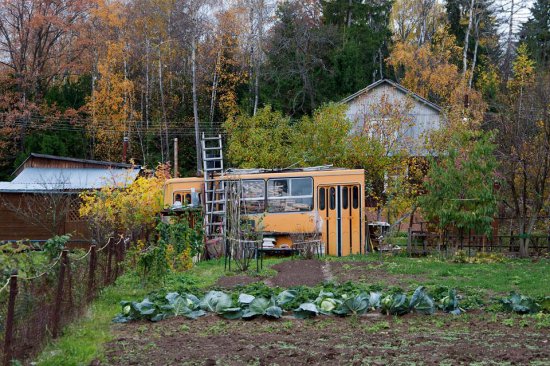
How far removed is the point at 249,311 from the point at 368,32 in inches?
1545

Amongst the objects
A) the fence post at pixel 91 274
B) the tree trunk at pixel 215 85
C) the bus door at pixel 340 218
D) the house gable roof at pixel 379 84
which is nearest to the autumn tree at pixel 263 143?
the house gable roof at pixel 379 84

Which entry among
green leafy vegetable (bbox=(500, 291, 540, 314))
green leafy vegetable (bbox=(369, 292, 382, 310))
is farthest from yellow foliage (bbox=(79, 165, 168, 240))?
green leafy vegetable (bbox=(500, 291, 540, 314))

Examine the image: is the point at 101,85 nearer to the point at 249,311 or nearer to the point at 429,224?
the point at 429,224

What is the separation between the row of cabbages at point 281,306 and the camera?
10812mm

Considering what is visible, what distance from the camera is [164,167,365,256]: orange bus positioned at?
22.9 metres

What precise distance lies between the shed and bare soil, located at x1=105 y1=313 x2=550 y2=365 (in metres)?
14.3

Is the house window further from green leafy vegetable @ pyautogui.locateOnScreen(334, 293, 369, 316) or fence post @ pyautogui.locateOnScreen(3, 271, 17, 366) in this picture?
fence post @ pyautogui.locateOnScreen(3, 271, 17, 366)

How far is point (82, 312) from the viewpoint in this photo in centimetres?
1084

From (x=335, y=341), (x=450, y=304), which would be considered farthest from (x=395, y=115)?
(x=335, y=341)

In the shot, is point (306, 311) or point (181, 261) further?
point (181, 261)

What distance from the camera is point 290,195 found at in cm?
2334

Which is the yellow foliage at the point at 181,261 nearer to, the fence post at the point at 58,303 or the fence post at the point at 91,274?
the fence post at the point at 91,274

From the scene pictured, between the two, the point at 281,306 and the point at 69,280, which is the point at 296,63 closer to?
the point at 281,306

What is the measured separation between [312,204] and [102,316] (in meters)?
12.7
